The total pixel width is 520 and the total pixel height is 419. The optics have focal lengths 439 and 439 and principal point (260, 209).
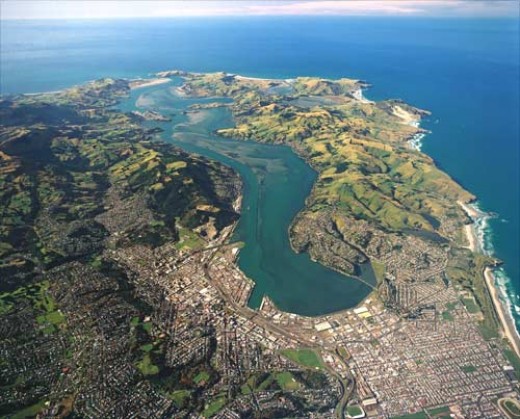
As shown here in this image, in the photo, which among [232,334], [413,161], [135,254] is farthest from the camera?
[413,161]

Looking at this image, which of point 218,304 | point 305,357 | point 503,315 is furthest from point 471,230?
point 218,304

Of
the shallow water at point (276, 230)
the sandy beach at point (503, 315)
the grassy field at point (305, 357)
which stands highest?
the grassy field at point (305, 357)

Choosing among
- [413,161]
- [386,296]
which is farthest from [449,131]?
[386,296]

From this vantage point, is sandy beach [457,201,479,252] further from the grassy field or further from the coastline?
the grassy field

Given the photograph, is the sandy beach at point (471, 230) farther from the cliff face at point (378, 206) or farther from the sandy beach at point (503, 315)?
the sandy beach at point (503, 315)

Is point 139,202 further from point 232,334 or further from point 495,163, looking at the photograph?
point 495,163

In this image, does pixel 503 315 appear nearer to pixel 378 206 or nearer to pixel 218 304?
pixel 378 206

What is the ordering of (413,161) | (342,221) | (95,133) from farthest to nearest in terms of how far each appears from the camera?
(95,133), (413,161), (342,221)

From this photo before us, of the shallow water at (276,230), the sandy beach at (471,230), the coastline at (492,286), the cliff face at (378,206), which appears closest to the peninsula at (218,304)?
the cliff face at (378,206)
